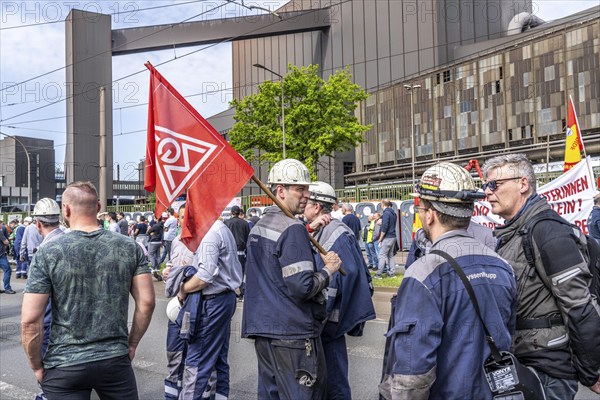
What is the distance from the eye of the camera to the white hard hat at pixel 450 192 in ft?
8.41

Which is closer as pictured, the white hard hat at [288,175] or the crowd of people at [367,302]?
the crowd of people at [367,302]

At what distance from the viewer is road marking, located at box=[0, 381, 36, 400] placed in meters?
5.49

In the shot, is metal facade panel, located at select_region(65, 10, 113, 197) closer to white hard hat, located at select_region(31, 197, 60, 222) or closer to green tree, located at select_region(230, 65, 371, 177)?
green tree, located at select_region(230, 65, 371, 177)

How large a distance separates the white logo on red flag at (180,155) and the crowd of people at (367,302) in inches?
20.3

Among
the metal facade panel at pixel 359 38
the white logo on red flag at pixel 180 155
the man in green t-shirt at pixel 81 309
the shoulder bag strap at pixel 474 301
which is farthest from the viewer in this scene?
the metal facade panel at pixel 359 38

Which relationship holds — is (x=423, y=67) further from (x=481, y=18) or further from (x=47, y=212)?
(x=47, y=212)

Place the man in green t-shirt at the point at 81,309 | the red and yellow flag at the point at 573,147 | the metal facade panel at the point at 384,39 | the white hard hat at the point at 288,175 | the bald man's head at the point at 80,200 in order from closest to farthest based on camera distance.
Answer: the man in green t-shirt at the point at 81,309 → the bald man's head at the point at 80,200 → the white hard hat at the point at 288,175 → the red and yellow flag at the point at 573,147 → the metal facade panel at the point at 384,39

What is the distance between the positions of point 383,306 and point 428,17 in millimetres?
43272

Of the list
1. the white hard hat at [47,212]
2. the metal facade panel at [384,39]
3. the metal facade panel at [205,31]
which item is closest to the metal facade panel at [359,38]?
the metal facade panel at [384,39]

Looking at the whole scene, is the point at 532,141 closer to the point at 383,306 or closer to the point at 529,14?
the point at 529,14

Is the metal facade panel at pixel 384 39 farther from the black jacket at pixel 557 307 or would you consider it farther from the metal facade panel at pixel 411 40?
the black jacket at pixel 557 307

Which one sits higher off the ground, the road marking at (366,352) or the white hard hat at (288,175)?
the white hard hat at (288,175)

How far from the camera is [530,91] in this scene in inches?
1665

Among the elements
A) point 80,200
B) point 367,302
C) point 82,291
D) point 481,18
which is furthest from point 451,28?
point 82,291
